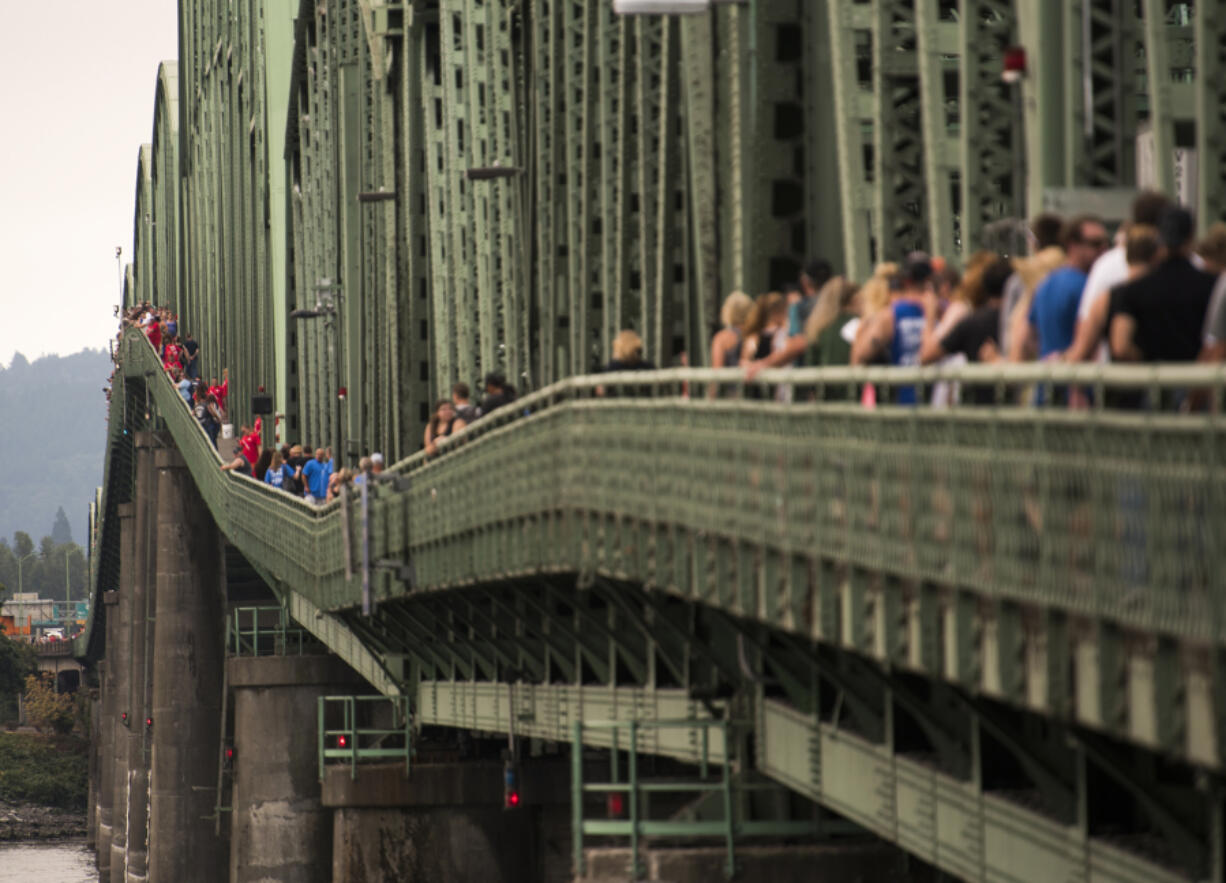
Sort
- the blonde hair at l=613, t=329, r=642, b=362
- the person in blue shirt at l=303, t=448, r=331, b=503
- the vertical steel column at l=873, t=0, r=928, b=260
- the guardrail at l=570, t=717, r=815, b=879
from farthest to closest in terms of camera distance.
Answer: the person in blue shirt at l=303, t=448, r=331, b=503
the blonde hair at l=613, t=329, r=642, b=362
the guardrail at l=570, t=717, r=815, b=879
the vertical steel column at l=873, t=0, r=928, b=260

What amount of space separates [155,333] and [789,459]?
80831 millimetres

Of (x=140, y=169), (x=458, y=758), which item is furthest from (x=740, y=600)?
(x=140, y=169)

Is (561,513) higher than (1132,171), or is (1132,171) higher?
(1132,171)

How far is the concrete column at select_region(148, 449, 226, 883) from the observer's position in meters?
73.2

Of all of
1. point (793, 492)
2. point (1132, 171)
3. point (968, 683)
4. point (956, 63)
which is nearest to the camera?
point (968, 683)

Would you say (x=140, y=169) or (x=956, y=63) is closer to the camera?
(x=956, y=63)

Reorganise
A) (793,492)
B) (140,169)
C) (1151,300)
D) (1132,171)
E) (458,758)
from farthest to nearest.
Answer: (140,169)
(458,758)
(1132,171)
(793,492)
(1151,300)

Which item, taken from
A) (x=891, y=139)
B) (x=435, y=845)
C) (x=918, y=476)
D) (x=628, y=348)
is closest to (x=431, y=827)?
(x=435, y=845)

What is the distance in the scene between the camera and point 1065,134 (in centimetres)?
1767

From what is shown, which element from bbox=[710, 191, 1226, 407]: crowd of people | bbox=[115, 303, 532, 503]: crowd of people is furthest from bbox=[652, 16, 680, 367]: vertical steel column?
bbox=[710, 191, 1226, 407]: crowd of people

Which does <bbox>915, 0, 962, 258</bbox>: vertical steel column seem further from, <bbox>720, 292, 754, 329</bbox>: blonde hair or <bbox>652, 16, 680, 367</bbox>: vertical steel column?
<bbox>652, 16, 680, 367</bbox>: vertical steel column

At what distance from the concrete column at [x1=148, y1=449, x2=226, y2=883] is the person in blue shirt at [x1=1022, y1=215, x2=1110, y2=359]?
6205cm

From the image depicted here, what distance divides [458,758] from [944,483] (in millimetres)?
30828

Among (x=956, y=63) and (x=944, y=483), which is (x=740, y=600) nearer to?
(x=944, y=483)
